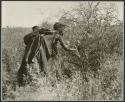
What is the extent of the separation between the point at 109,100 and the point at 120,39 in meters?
1.63

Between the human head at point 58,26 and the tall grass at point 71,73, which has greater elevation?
the human head at point 58,26

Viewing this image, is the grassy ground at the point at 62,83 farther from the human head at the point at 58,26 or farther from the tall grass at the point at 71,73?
the human head at the point at 58,26

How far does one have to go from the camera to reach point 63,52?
9.70 meters

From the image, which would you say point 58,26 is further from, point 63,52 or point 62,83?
point 62,83

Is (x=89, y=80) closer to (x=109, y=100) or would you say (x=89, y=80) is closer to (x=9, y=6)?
(x=109, y=100)

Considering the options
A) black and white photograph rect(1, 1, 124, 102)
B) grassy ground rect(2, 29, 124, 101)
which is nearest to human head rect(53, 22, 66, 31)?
black and white photograph rect(1, 1, 124, 102)

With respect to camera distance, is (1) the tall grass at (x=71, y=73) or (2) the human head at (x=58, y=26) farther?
(2) the human head at (x=58, y=26)

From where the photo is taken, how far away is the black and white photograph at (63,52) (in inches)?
371

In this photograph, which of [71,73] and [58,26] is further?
[71,73]

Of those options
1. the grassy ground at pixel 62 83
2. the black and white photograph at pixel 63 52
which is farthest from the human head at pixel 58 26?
the grassy ground at pixel 62 83

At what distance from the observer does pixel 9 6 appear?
10070mm

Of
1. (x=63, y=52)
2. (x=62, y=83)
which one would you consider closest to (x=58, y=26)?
(x=63, y=52)

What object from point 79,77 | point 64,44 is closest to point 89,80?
point 79,77

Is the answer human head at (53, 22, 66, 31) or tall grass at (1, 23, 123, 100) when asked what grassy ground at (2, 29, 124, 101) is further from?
human head at (53, 22, 66, 31)
